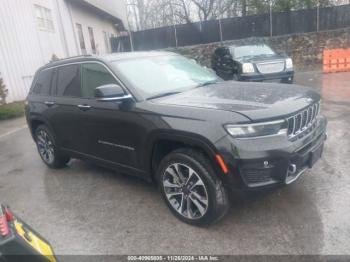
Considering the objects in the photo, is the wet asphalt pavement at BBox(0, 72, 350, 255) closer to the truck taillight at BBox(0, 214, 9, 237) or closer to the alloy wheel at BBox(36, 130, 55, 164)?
the alloy wheel at BBox(36, 130, 55, 164)

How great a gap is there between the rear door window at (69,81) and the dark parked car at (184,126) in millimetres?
16

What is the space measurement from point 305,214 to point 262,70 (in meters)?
7.11

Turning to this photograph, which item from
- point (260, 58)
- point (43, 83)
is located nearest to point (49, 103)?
point (43, 83)

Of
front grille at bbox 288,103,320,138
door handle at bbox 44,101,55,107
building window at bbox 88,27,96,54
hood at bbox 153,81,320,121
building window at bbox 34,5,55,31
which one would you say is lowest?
front grille at bbox 288,103,320,138

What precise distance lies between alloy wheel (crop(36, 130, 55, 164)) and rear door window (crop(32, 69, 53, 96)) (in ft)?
2.17

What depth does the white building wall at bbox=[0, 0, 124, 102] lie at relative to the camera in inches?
512

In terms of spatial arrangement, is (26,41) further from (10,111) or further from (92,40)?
(92,40)

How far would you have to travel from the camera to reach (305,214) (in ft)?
11.4

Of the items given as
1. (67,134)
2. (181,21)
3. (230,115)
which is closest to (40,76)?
(67,134)

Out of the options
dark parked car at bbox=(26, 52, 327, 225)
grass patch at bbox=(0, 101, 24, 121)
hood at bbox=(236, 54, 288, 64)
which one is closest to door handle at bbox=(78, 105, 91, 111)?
dark parked car at bbox=(26, 52, 327, 225)

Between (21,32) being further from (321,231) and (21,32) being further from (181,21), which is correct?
(181,21)

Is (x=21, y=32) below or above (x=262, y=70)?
above

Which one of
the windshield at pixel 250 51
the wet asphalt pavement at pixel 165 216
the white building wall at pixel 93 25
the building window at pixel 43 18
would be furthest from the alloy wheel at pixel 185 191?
the white building wall at pixel 93 25

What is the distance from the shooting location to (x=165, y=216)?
3744 millimetres
